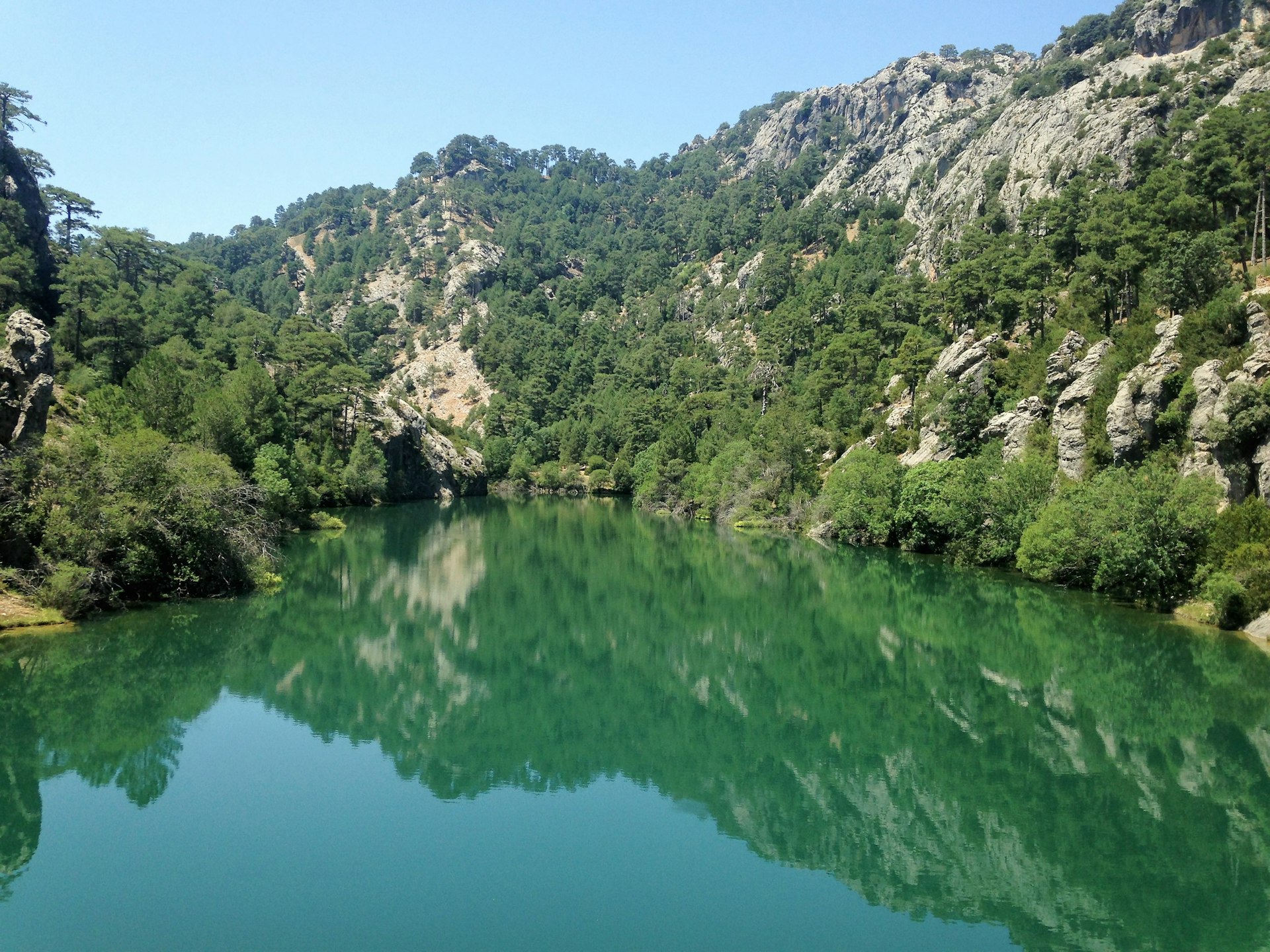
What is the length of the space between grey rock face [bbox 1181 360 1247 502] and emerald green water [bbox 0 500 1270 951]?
7.10 m

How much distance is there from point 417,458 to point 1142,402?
269 ft

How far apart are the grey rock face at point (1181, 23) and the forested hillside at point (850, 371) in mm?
391

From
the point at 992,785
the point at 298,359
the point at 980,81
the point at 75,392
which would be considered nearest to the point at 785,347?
the point at 298,359

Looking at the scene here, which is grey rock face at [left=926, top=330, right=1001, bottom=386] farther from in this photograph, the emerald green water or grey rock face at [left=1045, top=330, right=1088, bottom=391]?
the emerald green water

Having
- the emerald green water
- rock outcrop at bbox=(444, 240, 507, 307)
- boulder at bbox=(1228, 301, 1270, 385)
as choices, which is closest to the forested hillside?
boulder at bbox=(1228, 301, 1270, 385)

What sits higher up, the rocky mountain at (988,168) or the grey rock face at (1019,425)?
the rocky mountain at (988,168)

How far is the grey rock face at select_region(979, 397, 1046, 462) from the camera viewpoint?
53.3m

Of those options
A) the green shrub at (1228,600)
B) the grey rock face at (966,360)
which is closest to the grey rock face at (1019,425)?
the grey rock face at (966,360)

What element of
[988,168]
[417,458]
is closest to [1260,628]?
[988,168]

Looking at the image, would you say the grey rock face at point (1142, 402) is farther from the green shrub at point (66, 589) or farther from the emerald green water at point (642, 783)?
the green shrub at point (66, 589)

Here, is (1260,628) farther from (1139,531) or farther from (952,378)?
(952,378)

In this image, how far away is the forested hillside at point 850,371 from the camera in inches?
1374

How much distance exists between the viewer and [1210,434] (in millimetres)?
35656

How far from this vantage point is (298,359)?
284 ft
